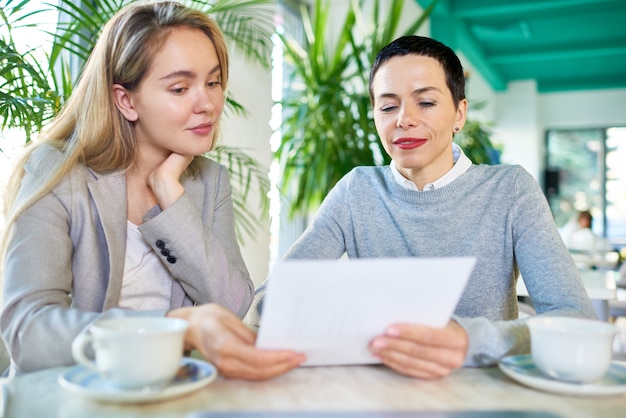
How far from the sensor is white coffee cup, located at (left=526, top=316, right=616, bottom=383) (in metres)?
0.86

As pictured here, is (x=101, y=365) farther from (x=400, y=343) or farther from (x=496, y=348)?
(x=496, y=348)

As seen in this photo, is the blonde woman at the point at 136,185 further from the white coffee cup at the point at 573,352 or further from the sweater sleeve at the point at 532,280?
the white coffee cup at the point at 573,352

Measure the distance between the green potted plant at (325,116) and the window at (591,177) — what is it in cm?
915

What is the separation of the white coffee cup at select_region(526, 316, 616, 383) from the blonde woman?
25.2 inches

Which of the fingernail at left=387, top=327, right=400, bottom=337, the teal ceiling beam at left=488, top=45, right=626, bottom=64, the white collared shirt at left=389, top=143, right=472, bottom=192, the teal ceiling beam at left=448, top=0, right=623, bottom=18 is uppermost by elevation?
the teal ceiling beam at left=488, top=45, right=626, bottom=64

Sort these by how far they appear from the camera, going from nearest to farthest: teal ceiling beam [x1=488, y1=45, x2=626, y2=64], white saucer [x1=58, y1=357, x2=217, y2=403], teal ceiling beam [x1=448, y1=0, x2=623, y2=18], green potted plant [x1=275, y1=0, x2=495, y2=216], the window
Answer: white saucer [x1=58, y1=357, x2=217, y2=403] → green potted plant [x1=275, y1=0, x2=495, y2=216] → teal ceiling beam [x1=448, y1=0, x2=623, y2=18] → teal ceiling beam [x1=488, y1=45, x2=626, y2=64] → the window

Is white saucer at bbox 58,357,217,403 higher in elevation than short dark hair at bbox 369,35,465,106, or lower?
lower

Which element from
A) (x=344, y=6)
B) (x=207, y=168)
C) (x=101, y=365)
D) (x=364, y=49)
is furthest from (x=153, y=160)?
(x=344, y=6)

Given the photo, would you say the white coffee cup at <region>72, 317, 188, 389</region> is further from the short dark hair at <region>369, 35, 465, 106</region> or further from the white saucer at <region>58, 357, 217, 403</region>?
the short dark hair at <region>369, 35, 465, 106</region>

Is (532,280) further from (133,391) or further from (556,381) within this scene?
(133,391)

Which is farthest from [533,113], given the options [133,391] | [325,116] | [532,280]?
[133,391]

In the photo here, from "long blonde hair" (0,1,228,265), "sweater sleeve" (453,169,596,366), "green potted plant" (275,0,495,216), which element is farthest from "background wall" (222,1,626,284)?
"long blonde hair" (0,1,228,265)

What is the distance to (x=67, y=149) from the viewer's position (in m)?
1.44

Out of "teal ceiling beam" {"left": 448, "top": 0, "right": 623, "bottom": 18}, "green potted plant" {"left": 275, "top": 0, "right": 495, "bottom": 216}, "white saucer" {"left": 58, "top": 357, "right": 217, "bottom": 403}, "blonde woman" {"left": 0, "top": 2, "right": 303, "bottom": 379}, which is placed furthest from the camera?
"teal ceiling beam" {"left": 448, "top": 0, "right": 623, "bottom": 18}
